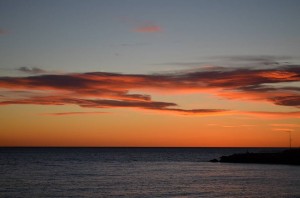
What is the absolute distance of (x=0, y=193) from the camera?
49.5 m

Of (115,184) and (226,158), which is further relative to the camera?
(226,158)

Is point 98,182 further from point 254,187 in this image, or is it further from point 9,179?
point 254,187

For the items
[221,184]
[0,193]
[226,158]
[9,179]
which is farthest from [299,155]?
[0,193]

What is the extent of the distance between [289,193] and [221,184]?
13.0 metres

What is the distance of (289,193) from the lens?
49.9 meters

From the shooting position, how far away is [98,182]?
209ft

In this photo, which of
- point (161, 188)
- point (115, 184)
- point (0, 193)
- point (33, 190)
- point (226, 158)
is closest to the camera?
point (0, 193)

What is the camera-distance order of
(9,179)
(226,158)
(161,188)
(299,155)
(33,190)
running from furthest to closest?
(226,158)
(299,155)
(9,179)
(161,188)
(33,190)

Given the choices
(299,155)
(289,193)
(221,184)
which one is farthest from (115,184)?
(299,155)

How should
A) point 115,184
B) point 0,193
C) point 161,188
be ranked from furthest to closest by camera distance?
1. point 115,184
2. point 161,188
3. point 0,193

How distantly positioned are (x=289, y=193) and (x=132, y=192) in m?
18.7

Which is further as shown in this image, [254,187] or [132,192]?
[254,187]

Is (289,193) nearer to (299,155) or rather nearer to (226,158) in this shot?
(299,155)

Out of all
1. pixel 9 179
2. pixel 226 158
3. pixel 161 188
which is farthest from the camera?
pixel 226 158
